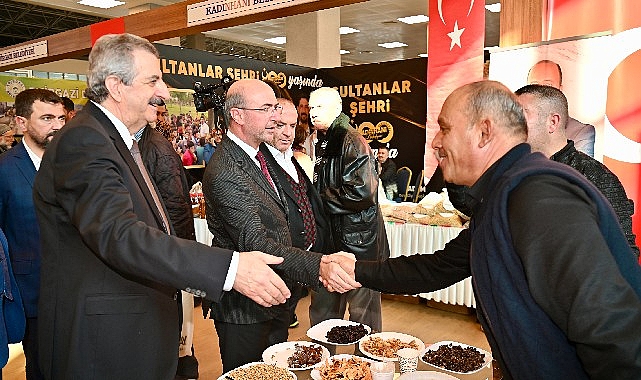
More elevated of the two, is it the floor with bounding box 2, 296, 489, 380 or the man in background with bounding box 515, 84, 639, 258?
the man in background with bounding box 515, 84, 639, 258

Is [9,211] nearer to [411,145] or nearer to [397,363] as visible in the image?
[397,363]

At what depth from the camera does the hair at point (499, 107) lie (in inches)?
52.2

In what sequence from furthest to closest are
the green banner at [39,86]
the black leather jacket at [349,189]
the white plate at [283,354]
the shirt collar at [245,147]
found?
the green banner at [39,86] < the black leather jacket at [349,189] < the shirt collar at [245,147] < the white plate at [283,354]

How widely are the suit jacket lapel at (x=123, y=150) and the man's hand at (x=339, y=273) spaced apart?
797 mm

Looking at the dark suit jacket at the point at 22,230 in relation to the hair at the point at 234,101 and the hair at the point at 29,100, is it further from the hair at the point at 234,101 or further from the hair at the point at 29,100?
the hair at the point at 234,101

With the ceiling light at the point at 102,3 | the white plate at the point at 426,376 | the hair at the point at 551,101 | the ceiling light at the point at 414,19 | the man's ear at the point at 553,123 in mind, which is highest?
the ceiling light at the point at 102,3

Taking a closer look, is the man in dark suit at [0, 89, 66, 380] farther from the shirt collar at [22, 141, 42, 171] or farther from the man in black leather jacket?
the man in black leather jacket

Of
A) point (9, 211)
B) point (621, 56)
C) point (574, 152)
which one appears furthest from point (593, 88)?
point (9, 211)

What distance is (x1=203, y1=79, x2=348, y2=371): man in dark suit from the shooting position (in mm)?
2193

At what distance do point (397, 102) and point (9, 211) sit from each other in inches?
272

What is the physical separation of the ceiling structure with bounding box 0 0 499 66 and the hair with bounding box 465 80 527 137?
8.69 meters

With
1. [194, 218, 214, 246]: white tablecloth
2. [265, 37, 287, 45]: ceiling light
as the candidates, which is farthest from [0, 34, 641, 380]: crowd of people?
[265, 37, 287, 45]: ceiling light

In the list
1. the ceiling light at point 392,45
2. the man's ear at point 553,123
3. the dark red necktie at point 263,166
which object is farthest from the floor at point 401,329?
the ceiling light at point 392,45

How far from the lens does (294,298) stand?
2.55 m
